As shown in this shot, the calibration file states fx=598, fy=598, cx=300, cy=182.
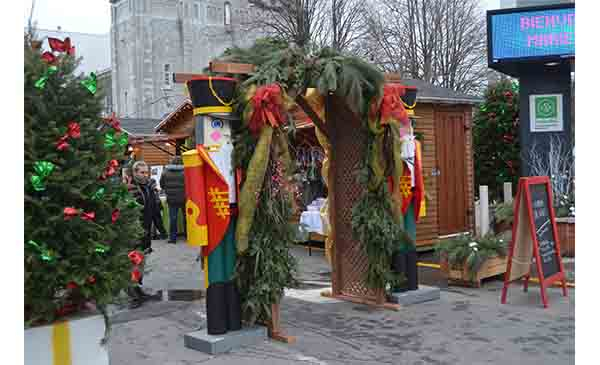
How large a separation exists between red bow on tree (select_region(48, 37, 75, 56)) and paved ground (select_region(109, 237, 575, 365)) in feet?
9.36

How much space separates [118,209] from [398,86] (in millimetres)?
4064

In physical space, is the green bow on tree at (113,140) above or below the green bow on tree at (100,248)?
above

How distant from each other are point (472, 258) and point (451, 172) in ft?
13.2

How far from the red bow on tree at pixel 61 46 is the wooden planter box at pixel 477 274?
5.89 metres

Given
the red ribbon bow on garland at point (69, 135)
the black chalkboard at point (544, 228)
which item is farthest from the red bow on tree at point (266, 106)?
the black chalkboard at point (544, 228)

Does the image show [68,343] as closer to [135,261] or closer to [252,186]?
[135,261]

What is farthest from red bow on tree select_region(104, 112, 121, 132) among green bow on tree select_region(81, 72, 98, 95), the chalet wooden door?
the chalet wooden door

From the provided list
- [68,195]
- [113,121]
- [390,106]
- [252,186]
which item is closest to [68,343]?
[68,195]

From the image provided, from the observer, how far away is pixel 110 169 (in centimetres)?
374

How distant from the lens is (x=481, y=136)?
14.5m

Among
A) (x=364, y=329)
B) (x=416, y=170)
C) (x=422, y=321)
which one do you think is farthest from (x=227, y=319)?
(x=416, y=170)

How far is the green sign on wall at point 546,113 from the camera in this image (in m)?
11.0

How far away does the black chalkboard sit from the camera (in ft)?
22.2

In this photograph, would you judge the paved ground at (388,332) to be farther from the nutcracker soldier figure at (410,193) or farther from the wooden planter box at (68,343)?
the wooden planter box at (68,343)
